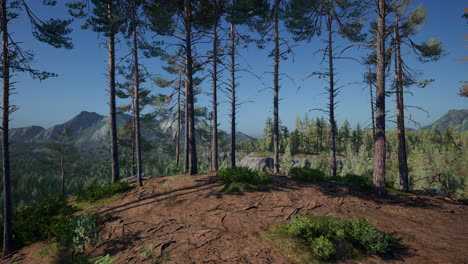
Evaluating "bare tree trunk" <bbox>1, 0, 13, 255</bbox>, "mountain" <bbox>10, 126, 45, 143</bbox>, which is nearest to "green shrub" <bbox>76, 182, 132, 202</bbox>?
"bare tree trunk" <bbox>1, 0, 13, 255</bbox>

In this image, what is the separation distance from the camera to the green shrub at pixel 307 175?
929cm

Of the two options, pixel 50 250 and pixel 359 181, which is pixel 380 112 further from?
pixel 50 250

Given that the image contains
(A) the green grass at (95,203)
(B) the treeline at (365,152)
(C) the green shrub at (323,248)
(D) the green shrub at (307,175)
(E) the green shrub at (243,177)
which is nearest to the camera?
(C) the green shrub at (323,248)

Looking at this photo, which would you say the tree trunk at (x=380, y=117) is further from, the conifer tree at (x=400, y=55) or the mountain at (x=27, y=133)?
the mountain at (x=27, y=133)

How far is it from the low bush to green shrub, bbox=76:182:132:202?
7490mm

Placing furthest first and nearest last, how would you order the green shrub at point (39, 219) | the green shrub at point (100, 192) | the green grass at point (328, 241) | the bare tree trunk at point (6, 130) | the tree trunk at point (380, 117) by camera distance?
the green shrub at point (100, 192) → the tree trunk at point (380, 117) → the green shrub at point (39, 219) → the bare tree trunk at point (6, 130) → the green grass at point (328, 241)

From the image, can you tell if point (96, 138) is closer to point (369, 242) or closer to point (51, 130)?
point (51, 130)

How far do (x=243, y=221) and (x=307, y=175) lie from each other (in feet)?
17.7

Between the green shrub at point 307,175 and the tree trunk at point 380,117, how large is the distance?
2.29 m

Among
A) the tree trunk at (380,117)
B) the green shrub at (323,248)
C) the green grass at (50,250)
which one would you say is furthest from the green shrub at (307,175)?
the green grass at (50,250)

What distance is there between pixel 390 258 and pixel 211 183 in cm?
608

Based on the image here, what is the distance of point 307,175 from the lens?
9375 millimetres

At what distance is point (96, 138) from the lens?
6580 inches

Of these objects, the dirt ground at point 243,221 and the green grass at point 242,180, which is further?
the green grass at point 242,180
